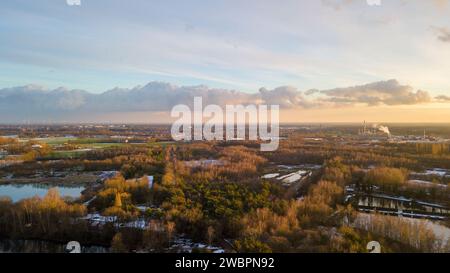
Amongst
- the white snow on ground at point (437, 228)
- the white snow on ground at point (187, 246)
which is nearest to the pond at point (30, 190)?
the white snow on ground at point (187, 246)

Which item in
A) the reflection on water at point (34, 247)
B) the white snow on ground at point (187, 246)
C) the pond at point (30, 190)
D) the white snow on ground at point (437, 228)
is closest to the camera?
the white snow on ground at point (187, 246)

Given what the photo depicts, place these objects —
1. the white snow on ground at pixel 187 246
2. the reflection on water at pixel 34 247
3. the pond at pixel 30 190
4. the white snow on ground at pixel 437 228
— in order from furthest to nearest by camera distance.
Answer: the pond at pixel 30 190 → the white snow on ground at pixel 437 228 → the reflection on water at pixel 34 247 → the white snow on ground at pixel 187 246

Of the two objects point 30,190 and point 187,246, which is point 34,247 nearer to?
point 187,246

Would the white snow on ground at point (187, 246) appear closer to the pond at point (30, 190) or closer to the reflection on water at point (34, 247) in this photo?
the reflection on water at point (34, 247)

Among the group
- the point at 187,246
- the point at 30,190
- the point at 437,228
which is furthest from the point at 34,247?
the point at 437,228

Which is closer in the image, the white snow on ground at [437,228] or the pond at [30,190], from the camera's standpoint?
the white snow on ground at [437,228]

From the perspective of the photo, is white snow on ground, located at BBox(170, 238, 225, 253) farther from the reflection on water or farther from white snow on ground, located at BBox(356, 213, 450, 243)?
white snow on ground, located at BBox(356, 213, 450, 243)

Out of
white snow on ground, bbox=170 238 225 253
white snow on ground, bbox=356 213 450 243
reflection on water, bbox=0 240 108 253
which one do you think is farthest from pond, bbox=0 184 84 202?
white snow on ground, bbox=356 213 450 243
